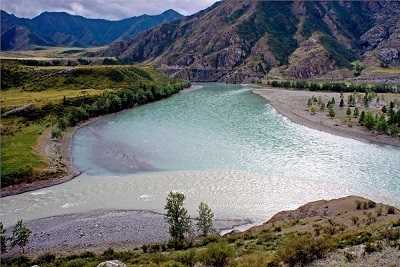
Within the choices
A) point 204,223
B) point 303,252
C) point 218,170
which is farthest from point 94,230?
point 303,252

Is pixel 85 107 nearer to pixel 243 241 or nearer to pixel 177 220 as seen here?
pixel 177 220

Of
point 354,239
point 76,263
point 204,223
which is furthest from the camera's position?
point 204,223

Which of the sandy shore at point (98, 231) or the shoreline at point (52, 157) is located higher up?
the shoreline at point (52, 157)

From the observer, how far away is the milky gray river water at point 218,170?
42406mm

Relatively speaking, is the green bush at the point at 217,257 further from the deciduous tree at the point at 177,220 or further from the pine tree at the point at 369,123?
the pine tree at the point at 369,123

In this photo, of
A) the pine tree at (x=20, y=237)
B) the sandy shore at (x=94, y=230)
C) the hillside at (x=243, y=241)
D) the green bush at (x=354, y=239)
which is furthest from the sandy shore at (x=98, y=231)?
the green bush at (x=354, y=239)

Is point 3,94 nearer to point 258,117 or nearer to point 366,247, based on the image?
point 258,117

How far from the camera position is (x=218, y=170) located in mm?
52562

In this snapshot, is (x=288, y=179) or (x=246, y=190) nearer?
(x=246, y=190)

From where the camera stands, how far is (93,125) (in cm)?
8831

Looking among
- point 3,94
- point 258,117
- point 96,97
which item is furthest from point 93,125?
point 258,117

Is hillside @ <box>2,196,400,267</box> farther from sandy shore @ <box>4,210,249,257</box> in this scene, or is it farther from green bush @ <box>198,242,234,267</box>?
sandy shore @ <box>4,210,249,257</box>

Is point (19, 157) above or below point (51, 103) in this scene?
below

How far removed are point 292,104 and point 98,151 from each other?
7653 cm
